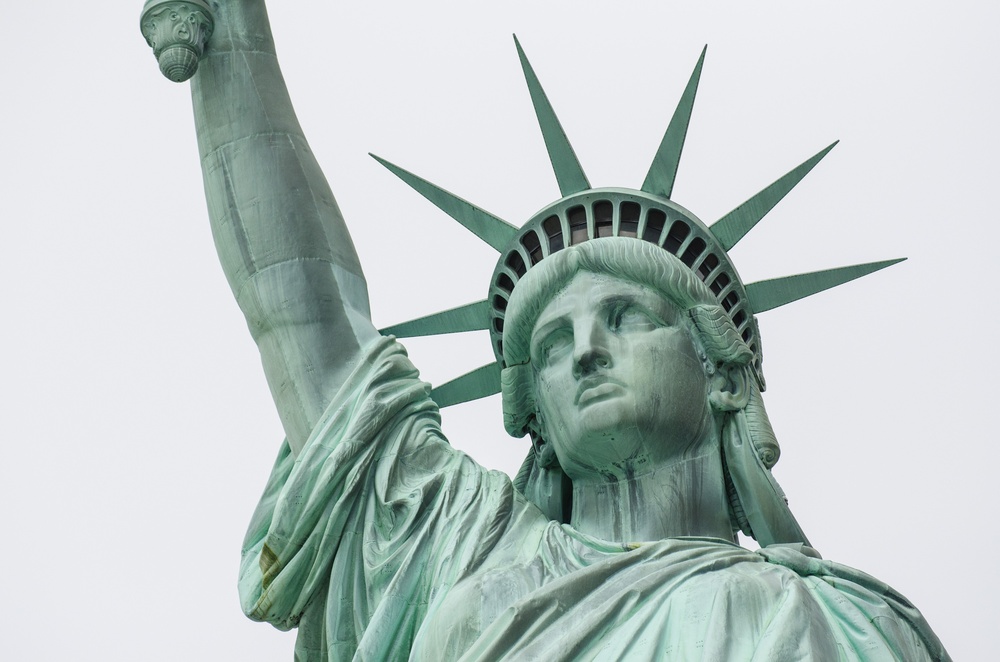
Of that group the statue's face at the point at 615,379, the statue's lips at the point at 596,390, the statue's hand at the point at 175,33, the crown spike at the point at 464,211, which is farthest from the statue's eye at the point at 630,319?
the statue's hand at the point at 175,33

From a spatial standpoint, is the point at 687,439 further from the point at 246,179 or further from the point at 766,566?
the point at 246,179

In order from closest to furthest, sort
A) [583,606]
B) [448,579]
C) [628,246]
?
[583,606]
[448,579]
[628,246]

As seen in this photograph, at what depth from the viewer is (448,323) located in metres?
11.4

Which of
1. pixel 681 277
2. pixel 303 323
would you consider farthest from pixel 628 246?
pixel 303 323

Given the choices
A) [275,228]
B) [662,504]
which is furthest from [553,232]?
[662,504]

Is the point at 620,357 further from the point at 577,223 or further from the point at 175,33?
the point at 175,33

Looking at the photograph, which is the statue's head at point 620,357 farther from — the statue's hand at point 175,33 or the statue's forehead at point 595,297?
the statue's hand at point 175,33

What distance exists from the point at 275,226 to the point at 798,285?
9.08ft

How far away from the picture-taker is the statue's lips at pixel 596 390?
399 inches

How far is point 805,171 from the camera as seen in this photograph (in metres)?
11.1

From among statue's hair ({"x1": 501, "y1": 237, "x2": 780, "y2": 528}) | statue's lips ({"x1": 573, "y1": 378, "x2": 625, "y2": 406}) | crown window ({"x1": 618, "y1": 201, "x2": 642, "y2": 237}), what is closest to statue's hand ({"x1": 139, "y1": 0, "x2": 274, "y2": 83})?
statue's hair ({"x1": 501, "y1": 237, "x2": 780, "y2": 528})

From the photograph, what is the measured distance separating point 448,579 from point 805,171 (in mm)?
2989

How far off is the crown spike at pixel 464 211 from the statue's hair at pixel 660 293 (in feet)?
1.92

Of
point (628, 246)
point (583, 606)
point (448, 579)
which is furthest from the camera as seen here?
→ point (628, 246)
